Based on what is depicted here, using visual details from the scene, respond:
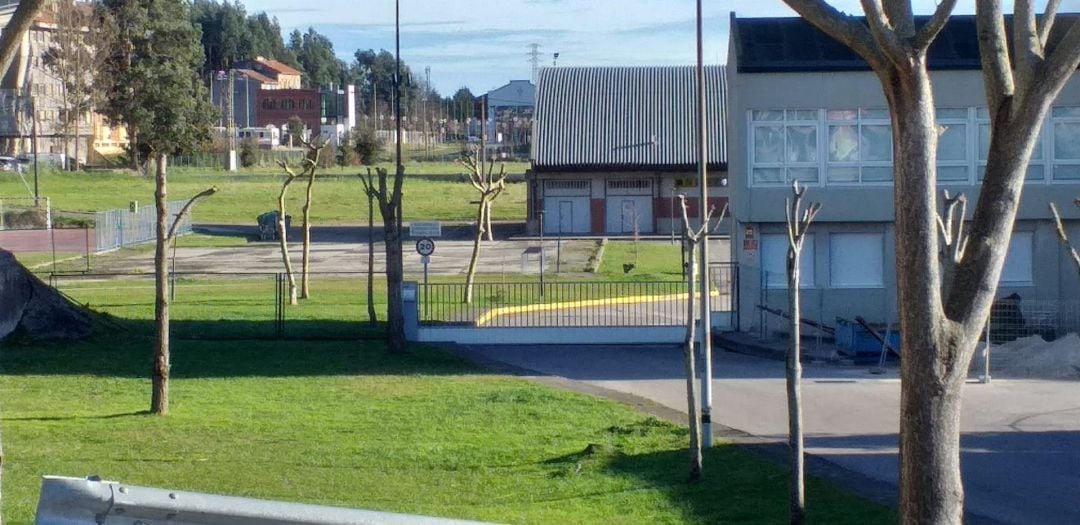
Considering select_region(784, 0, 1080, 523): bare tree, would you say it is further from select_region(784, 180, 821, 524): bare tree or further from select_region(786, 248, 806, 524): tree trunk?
select_region(786, 248, 806, 524): tree trunk

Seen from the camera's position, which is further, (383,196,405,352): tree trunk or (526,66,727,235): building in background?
(526,66,727,235): building in background

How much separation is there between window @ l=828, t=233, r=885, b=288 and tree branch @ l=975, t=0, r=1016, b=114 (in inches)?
954

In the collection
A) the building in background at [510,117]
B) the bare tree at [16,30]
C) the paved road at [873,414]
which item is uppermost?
the building in background at [510,117]

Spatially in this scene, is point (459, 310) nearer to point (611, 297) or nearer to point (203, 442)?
point (611, 297)

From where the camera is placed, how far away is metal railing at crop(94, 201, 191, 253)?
5486 cm

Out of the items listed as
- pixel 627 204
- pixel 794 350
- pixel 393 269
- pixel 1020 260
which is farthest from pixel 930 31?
pixel 627 204

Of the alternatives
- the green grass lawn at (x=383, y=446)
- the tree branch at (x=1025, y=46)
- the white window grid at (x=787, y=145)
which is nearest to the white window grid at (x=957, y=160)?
the white window grid at (x=787, y=145)

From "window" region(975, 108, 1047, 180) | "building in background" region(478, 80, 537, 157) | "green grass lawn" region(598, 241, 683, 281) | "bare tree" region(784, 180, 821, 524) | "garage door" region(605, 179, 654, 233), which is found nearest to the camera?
"bare tree" region(784, 180, 821, 524)

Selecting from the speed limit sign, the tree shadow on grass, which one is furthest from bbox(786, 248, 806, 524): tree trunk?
the speed limit sign

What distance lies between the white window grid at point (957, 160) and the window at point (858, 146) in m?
0.03

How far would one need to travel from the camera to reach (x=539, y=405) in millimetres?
19016

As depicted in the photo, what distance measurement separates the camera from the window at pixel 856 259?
30297mm

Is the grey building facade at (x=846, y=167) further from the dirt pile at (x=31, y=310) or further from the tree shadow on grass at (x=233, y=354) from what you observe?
the dirt pile at (x=31, y=310)

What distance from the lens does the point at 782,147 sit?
100ft
